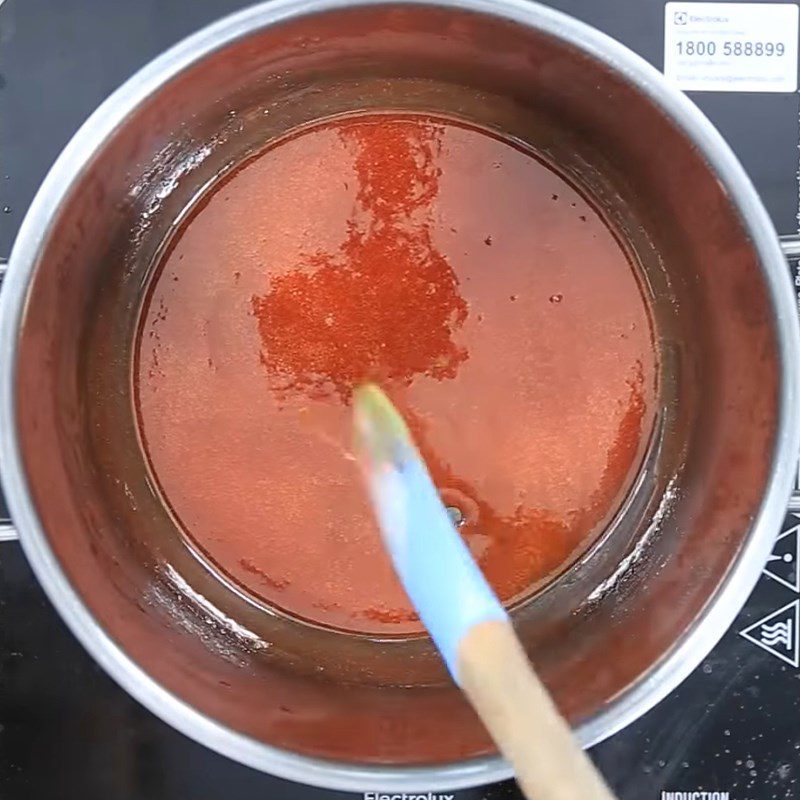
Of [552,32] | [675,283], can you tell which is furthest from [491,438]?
[552,32]

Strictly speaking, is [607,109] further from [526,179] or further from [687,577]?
[687,577]

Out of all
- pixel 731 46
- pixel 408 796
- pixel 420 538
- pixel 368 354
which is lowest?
pixel 408 796

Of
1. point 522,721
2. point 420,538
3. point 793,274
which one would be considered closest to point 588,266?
point 793,274

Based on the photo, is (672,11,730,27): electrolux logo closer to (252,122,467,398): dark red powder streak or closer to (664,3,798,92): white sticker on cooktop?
(664,3,798,92): white sticker on cooktop

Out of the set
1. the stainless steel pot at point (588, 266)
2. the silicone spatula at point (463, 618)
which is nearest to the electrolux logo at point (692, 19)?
the stainless steel pot at point (588, 266)

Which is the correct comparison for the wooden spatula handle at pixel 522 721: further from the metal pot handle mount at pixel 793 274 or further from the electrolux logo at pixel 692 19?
the electrolux logo at pixel 692 19

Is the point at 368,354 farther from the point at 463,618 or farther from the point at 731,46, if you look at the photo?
the point at 731,46

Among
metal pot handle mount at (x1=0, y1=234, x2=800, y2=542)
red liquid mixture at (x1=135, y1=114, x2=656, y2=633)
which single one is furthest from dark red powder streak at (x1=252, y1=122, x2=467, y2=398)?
metal pot handle mount at (x1=0, y1=234, x2=800, y2=542)
